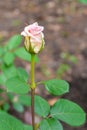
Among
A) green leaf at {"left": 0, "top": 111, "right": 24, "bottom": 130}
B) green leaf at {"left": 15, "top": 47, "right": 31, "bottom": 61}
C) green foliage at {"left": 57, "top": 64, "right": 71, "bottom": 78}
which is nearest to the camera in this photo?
green leaf at {"left": 0, "top": 111, "right": 24, "bottom": 130}

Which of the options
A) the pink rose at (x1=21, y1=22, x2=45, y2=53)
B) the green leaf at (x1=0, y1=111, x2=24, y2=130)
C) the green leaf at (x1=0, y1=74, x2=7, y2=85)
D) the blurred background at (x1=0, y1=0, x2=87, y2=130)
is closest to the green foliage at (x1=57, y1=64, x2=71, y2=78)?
the blurred background at (x1=0, y1=0, x2=87, y2=130)

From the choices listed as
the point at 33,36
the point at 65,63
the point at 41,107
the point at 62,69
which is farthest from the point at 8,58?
the point at 65,63

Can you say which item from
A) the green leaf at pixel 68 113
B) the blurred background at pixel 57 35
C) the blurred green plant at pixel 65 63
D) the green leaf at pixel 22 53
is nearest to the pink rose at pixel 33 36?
the green leaf at pixel 68 113

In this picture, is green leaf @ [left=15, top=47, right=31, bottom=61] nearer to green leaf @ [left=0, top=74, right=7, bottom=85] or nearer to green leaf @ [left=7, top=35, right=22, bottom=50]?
green leaf @ [left=7, top=35, right=22, bottom=50]

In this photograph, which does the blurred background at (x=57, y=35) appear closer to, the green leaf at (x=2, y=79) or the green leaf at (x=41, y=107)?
the green leaf at (x=2, y=79)

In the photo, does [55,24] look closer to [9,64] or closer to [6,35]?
[6,35]
